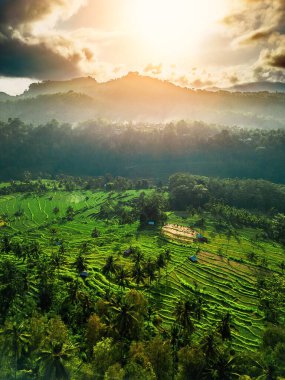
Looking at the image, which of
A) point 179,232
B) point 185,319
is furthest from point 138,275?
point 179,232

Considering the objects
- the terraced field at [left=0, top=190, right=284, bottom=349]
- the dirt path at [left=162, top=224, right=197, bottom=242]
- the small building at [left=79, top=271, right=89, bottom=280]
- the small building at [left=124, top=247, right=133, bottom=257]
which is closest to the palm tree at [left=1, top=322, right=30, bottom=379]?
the terraced field at [left=0, top=190, right=284, bottom=349]

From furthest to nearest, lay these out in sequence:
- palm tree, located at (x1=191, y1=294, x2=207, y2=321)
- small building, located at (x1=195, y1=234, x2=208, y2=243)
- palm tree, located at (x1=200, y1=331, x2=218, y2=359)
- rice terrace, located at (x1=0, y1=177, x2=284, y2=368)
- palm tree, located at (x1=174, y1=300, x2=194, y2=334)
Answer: small building, located at (x1=195, y1=234, x2=208, y2=243) → rice terrace, located at (x1=0, y1=177, x2=284, y2=368) → palm tree, located at (x1=191, y1=294, x2=207, y2=321) → palm tree, located at (x1=174, y1=300, x2=194, y2=334) → palm tree, located at (x1=200, y1=331, x2=218, y2=359)

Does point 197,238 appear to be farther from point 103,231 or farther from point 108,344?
point 108,344

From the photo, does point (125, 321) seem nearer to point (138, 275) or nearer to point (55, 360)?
point (55, 360)

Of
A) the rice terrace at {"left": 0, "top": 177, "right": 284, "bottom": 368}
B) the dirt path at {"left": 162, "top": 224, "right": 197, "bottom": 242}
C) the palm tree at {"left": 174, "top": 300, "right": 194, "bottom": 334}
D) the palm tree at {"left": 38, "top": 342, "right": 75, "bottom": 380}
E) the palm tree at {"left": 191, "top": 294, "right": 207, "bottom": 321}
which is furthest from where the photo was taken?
the dirt path at {"left": 162, "top": 224, "right": 197, "bottom": 242}

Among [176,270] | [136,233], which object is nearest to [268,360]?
[176,270]

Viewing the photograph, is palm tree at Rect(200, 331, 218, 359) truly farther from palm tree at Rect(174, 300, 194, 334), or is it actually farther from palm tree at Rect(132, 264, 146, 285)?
palm tree at Rect(132, 264, 146, 285)

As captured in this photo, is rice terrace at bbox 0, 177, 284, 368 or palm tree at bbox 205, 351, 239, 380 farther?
rice terrace at bbox 0, 177, 284, 368
